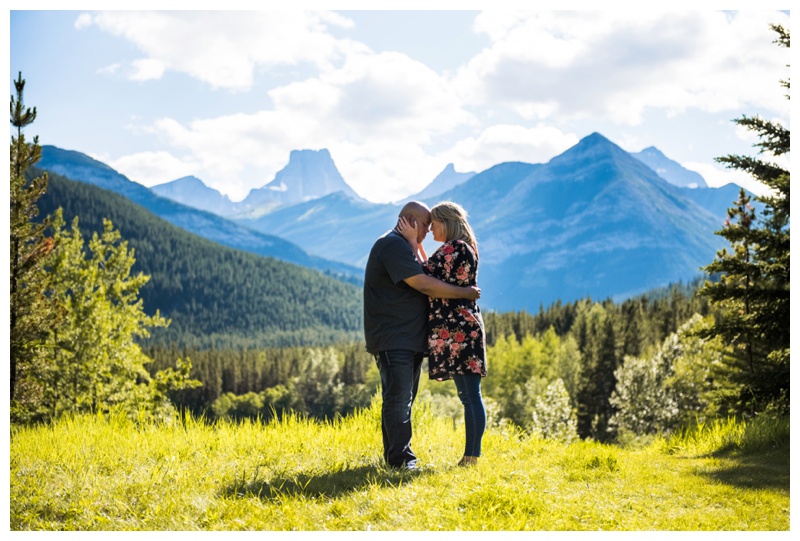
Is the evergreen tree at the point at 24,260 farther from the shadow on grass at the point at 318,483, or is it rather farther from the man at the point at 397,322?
the man at the point at 397,322

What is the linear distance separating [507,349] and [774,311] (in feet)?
292

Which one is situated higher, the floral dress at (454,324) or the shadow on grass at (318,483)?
→ the floral dress at (454,324)

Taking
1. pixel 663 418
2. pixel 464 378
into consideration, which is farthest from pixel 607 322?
pixel 464 378

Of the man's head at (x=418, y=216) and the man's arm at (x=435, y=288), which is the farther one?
the man's head at (x=418, y=216)

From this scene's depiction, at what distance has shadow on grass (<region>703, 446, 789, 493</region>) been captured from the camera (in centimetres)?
725

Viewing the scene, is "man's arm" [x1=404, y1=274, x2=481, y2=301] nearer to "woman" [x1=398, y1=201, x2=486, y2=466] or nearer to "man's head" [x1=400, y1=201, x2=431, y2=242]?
"woman" [x1=398, y1=201, x2=486, y2=466]

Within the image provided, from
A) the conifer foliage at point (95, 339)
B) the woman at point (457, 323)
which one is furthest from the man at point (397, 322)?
the conifer foliage at point (95, 339)

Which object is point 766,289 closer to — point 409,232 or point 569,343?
point 409,232

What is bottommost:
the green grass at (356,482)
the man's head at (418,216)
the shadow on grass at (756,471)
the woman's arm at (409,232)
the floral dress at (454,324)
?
the shadow on grass at (756,471)

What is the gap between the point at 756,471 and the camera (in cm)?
786

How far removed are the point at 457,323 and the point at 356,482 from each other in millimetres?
1893

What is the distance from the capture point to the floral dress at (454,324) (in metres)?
7.02

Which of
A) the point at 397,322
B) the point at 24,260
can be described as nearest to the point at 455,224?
the point at 397,322
